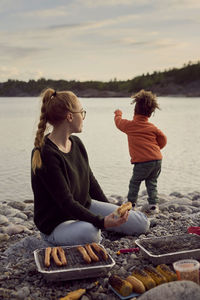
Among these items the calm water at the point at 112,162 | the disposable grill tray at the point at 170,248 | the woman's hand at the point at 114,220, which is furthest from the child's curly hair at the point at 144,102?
the woman's hand at the point at 114,220

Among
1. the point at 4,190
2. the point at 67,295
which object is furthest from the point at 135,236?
the point at 4,190

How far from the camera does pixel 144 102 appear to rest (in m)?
6.77

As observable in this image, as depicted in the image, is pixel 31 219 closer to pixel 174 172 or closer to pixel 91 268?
pixel 91 268

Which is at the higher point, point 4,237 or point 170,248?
point 170,248

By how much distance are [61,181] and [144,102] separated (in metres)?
2.85

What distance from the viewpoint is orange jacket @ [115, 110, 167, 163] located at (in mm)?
6750

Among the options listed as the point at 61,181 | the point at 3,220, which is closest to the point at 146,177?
the point at 3,220

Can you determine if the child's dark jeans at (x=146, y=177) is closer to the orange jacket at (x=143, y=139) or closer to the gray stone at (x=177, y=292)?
the orange jacket at (x=143, y=139)

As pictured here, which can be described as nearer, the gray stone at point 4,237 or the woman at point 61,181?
the woman at point 61,181

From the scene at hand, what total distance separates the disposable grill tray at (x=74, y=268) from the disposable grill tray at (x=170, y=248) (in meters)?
0.42

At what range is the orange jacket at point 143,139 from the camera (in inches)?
266

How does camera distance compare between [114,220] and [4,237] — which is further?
[4,237]

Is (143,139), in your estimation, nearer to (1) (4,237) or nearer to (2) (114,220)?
(1) (4,237)

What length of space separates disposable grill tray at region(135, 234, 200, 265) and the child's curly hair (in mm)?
2661
